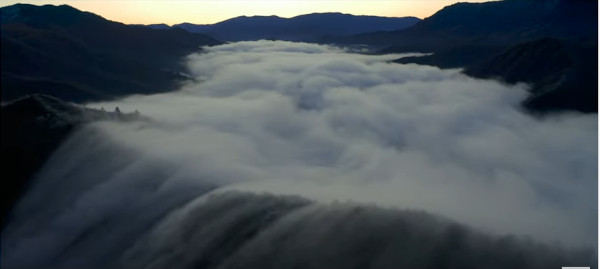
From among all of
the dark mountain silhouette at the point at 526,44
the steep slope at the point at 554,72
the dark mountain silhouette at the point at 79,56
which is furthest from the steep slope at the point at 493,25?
the dark mountain silhouette at the point at 79,56

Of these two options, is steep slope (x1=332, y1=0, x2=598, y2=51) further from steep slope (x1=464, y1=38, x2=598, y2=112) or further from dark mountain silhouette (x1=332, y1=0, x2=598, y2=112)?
steep slope (x1=464, y1=38, x2=598, y2=112)

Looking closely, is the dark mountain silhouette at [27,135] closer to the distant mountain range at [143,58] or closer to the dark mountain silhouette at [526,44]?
the distant mountain range at [143,58]

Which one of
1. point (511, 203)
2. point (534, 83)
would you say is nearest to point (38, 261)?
point (511, 203)

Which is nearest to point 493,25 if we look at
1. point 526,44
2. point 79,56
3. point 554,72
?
point 526,44

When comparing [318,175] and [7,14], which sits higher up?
[7,14]

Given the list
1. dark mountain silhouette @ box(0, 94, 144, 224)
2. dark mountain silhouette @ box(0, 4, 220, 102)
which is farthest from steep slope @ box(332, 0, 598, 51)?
dark mountain silhouette @ box(0, 94, 144, 224)

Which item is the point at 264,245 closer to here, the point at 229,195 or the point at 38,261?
the point at 229,195
